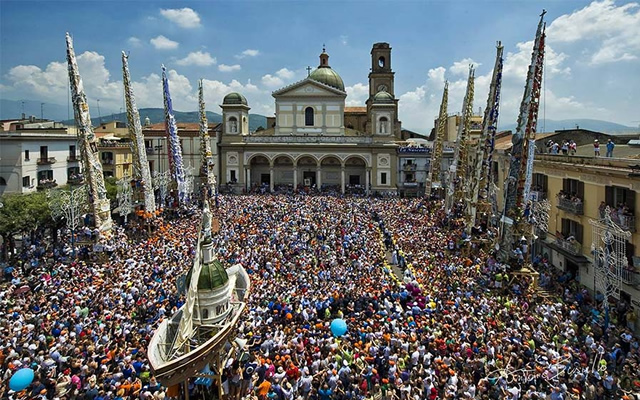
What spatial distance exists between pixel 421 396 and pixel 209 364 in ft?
15.7

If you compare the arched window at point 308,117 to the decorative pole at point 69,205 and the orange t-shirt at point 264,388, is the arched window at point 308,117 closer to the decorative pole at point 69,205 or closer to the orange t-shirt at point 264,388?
the decorative pole at point 69,205

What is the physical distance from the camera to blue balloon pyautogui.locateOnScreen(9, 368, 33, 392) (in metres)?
9.29

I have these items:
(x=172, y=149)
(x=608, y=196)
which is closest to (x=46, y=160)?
(x=172, y=149)

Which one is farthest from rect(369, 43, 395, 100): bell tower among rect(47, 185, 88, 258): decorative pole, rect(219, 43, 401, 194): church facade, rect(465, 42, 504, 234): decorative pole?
rect(47, 185, 88, 258): decorative pole

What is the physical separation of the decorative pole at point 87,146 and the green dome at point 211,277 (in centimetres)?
1524

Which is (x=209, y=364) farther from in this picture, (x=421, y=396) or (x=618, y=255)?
(x=618, y=255)

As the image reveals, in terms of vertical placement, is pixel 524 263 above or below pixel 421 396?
above

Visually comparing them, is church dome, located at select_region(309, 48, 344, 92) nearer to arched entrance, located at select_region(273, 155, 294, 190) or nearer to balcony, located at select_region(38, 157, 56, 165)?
arched entrance, located at select_region(273, 155, 294, 190)

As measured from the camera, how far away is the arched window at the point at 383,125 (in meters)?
46.8

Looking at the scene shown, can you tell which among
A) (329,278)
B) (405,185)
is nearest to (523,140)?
(329,278)

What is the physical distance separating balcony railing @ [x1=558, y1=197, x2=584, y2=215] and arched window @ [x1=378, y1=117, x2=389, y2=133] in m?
28.5

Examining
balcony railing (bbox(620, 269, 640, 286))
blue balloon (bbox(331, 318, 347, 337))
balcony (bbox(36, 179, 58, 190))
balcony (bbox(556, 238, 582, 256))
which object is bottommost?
blue balloon (bbox(331, 318, 347, 337))

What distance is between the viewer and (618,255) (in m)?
14.2

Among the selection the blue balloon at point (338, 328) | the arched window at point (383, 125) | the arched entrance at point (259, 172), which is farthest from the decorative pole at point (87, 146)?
the arched window at point (383, 125)
